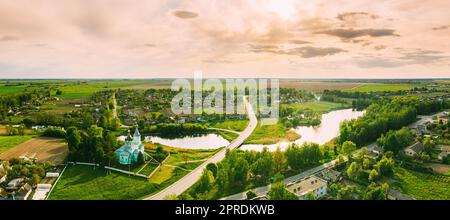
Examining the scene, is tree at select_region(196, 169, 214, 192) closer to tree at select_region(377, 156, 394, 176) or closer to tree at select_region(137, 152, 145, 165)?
tree at select_region(137, 152, 145, 165)

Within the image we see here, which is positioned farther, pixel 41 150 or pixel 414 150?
pixel 41 150

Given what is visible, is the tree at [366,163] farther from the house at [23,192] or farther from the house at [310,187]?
the house at [23,192]

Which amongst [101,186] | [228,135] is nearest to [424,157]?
[228,135]

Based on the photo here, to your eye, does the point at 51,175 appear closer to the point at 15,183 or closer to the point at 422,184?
the point at 15,183

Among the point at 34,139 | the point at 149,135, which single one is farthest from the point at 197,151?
the point at 34,139

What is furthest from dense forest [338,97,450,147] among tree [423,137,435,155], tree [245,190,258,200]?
tree [245,190,258,200]

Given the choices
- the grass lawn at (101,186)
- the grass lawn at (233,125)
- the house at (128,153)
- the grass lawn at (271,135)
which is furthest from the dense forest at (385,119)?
the house at (128,153)
